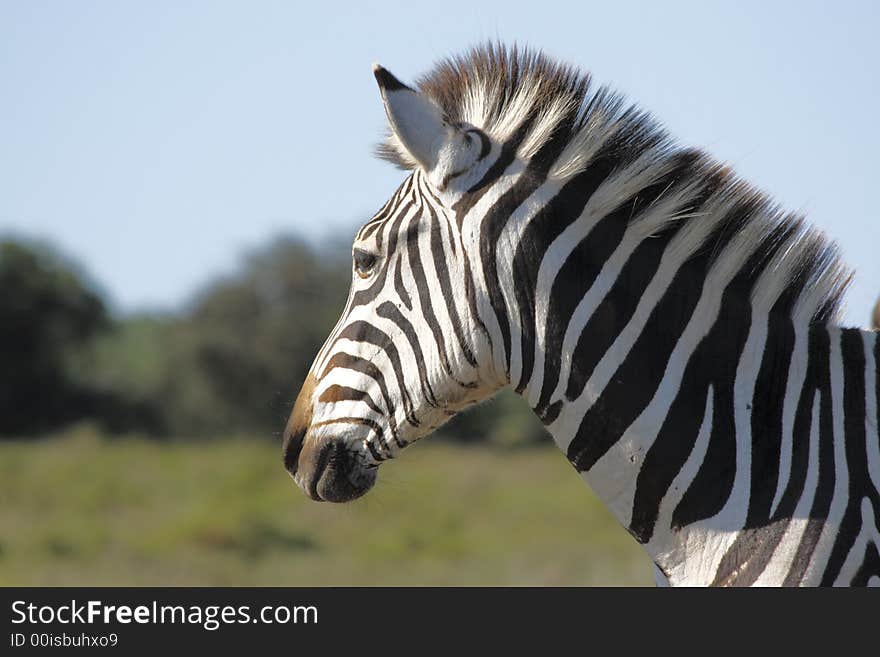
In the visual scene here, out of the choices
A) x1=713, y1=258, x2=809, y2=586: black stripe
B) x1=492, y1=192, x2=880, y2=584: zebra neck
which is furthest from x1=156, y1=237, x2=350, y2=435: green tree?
x1=713, y1=258, x2=809, y2=586: black stripe

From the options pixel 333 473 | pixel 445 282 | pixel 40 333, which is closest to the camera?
pixel 445 282

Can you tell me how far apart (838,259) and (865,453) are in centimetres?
71

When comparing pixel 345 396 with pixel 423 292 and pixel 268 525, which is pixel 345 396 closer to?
pixel 423 292

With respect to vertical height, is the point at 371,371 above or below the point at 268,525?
below

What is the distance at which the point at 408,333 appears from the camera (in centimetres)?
370

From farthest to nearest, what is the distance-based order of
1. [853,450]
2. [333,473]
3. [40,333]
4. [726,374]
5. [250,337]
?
[250,337]
[40,333]
[333,473]
[726,374]
[853,450]

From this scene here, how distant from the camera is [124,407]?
121 feet

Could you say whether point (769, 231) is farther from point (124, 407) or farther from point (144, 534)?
A: point (124, 407)

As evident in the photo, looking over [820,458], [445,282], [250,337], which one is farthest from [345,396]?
[250,337]

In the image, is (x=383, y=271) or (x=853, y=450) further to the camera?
(x=383, y=271)

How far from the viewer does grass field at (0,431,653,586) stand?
15945 mm

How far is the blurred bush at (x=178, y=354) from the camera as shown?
34.4 m

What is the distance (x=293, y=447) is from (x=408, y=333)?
65cm

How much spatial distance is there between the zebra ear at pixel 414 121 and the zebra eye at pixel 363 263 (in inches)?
15.7
